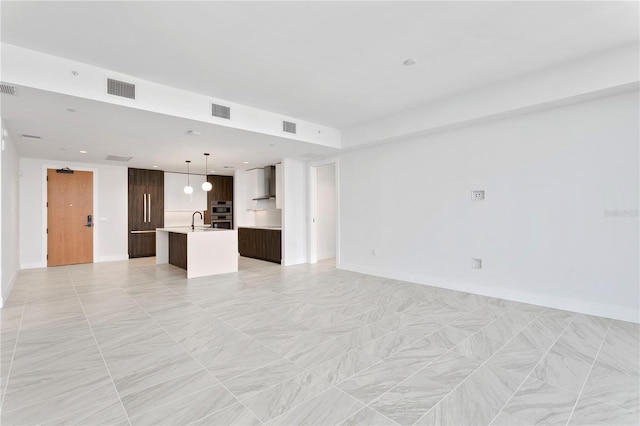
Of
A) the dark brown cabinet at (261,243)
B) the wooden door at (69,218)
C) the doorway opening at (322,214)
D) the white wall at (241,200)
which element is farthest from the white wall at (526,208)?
the wooden door at (69,218)

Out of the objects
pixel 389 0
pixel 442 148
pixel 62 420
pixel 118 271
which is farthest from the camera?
pixel 118 271

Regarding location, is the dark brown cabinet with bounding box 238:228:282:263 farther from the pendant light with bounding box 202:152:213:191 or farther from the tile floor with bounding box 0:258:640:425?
the tile floor with bounding box 0:258:640:425

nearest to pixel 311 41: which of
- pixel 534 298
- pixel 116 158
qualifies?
pixel 534 298

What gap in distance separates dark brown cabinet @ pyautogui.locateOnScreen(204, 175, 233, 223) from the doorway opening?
3847mm

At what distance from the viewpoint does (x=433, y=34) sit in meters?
2.94

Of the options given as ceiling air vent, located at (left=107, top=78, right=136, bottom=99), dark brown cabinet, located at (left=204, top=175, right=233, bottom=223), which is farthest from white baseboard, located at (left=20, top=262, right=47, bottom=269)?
ceiling air vent, located at (left=107, top=78, right=136, bottom=99)

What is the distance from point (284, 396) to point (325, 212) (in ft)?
20.8

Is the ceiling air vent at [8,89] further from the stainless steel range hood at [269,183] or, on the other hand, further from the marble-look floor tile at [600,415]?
the stainless steel range hood at [269,183]

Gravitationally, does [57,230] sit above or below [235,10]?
below

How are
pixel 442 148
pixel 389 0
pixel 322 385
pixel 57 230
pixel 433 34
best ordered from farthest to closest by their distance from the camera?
1. pixel 57 230
2. pixel 442 148
3. pixel 433 34
4. pixel 389 0
5. pixel 322 385

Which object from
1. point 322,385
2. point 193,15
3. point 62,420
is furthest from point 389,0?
point 62,420

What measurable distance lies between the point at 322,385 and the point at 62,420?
61.3 inches

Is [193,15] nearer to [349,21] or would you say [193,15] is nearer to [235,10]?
[235,10]

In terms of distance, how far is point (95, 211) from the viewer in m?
8.07
